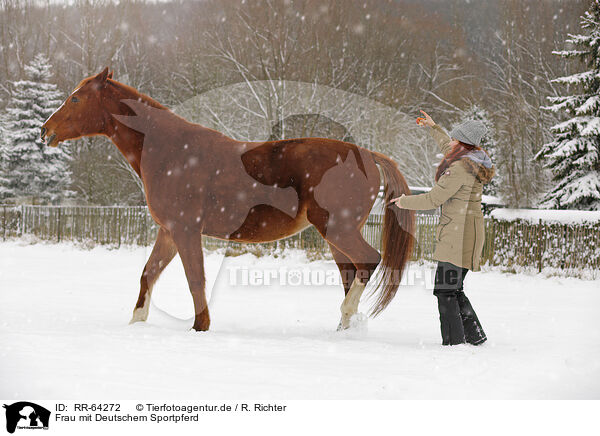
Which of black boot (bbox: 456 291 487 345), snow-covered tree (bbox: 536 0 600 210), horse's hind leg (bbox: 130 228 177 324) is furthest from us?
snow-covered tree (bbox: 536 0 600 210)

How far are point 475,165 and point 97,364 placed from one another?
11.0 ft

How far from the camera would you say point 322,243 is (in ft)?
45.1

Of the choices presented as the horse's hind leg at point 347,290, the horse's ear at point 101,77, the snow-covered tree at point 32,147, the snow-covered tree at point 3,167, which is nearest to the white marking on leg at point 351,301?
the horse's hind leg at point 347,290

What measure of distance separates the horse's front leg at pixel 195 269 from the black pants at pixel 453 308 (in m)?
2.20

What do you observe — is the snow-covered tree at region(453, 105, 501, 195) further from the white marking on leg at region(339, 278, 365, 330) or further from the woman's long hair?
the white marking on leg at region(339, 278, 365, 330)

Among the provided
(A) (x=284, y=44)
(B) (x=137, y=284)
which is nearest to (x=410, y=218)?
(B) (x=137, y=284)

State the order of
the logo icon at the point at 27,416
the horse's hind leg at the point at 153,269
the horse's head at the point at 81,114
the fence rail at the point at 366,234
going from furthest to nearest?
the fence rail at the point at 366,234
the horse's hind leg at the point at 153,269
the horse's head at the point at 81,114
the logo icon at the point at 27,416

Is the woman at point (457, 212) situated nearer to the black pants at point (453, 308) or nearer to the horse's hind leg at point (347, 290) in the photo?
the black pants at point (453, 308)

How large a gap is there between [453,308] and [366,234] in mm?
9820

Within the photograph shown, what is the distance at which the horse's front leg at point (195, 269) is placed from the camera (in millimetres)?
4734

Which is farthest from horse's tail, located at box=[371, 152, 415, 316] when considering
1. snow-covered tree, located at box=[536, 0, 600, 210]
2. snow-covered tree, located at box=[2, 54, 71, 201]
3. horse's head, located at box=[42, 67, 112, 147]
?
snow-covered tree, located at box=[2, 54, 71, 201]

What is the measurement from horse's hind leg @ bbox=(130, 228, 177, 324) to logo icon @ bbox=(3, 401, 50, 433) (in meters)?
2.34

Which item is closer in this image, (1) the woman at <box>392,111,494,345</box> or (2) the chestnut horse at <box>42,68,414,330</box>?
(1) the woman at <box>392,111,494,345</box>

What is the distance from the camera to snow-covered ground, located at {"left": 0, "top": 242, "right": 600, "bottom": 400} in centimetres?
309
